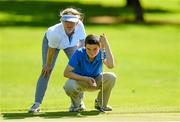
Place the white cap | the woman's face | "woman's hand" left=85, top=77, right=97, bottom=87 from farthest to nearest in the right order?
the woman's face < the white cap < "woman's hand" left=85, top=77, right=97, bottom=87

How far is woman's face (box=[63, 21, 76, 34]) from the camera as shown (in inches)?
392

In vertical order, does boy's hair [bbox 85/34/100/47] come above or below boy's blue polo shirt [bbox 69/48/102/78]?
above

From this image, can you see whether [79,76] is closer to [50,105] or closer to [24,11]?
[50,105]

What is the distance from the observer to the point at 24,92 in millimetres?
15453

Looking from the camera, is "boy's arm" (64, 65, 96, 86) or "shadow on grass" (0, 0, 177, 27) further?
"shadow on grass" (0, 0, 177, 27)

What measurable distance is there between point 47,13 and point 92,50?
35496 mm

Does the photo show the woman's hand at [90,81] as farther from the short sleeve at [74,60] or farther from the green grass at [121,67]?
the green grass at [121,67]

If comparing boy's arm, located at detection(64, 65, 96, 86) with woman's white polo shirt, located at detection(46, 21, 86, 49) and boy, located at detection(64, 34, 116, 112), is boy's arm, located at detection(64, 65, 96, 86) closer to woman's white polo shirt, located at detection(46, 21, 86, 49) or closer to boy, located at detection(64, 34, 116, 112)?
boy, located at detection(64, 34, 116, 112)

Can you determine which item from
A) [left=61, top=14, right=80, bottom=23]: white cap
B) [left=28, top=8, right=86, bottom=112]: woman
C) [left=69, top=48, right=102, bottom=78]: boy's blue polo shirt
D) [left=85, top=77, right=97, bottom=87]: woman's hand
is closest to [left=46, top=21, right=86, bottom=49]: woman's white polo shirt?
[left=28, top=8, right=86, bottom=112]: woman

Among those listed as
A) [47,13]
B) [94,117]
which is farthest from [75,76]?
[47,13]

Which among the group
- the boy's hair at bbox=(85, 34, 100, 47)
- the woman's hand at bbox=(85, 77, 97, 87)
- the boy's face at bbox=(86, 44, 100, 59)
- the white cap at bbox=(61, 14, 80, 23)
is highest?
the white cap at bbox=(61, 14, 80, 23)

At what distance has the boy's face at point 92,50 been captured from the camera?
9305 mm

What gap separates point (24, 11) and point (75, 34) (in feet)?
117

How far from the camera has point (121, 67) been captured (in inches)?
859
